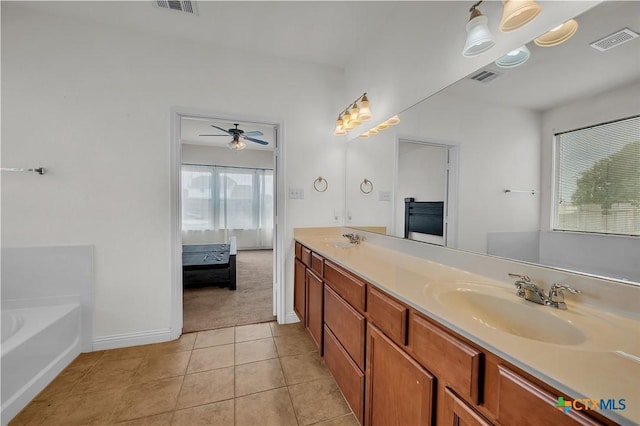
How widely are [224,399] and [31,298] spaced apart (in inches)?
71.2

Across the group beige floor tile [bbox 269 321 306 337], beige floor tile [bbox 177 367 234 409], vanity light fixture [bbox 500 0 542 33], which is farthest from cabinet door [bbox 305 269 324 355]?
vanity light fixture [bbox 500 0 542 33]

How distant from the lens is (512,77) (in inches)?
46.7

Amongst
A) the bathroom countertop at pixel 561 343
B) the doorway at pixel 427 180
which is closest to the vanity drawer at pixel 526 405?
the bathroom countertop at pixel 561 343

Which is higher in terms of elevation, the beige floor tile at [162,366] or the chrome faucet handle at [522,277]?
the chrome faucet handle at [522,277]

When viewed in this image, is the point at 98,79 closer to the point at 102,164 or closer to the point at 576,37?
the point at 102,164

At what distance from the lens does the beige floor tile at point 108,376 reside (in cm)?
167

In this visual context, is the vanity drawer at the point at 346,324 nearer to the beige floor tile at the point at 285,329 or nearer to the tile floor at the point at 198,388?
the tile floor at the point at 198,388

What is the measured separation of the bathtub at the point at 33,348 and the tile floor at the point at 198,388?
2.8 inches

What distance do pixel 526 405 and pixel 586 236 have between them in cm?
75

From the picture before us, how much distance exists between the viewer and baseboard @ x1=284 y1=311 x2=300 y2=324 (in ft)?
8.52

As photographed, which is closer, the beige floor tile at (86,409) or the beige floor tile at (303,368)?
the beige floor tile at (86,409)

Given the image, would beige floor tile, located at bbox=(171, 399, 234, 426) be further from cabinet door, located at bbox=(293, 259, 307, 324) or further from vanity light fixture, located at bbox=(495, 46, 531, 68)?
vanity light fixture, located at bbox=(495, 46, 531, 68)

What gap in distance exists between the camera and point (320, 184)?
2.72 metres

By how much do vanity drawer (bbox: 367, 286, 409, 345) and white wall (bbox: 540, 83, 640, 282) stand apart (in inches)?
25.6
